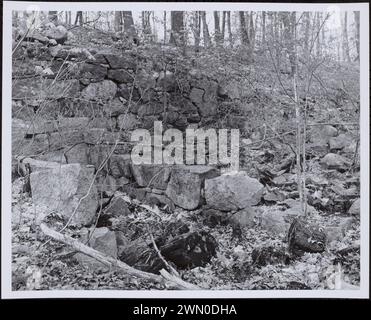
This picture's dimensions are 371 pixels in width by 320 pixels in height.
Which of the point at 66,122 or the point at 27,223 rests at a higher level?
the point at 66,122

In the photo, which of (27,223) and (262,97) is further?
(262,97)

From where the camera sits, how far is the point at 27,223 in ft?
9.20

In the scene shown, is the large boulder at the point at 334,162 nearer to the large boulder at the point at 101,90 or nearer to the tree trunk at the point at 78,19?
the large boulder at the point at 101,90

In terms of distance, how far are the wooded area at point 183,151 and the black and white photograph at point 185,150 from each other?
0.4 inches

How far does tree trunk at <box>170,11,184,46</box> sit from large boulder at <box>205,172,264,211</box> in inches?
44.3

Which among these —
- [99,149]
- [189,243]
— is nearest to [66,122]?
[99,149]

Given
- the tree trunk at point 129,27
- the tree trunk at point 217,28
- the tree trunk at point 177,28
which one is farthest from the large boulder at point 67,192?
the tree trunk at point 217,28

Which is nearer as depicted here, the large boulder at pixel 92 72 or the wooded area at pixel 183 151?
the wooded area at pixel 183 151

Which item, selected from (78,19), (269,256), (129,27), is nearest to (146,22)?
(129,27)

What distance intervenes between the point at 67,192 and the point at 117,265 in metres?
0.67

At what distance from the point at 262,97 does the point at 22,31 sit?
193 cm

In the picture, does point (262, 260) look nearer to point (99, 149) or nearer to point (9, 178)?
point (99, 149)

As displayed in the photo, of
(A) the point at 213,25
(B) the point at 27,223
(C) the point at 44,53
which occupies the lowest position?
(B) the point at 27,223

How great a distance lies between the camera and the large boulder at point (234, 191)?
2.92 meters
